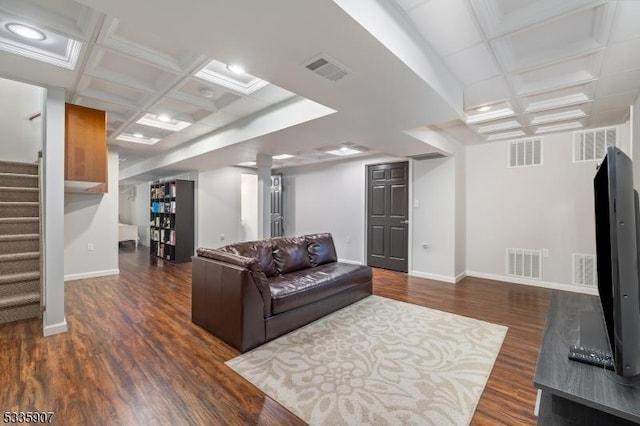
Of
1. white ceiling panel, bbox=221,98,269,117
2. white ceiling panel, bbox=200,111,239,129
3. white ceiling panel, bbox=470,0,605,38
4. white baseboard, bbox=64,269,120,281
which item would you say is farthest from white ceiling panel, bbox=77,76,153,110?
white baseboard, bbox=64,269,120,281

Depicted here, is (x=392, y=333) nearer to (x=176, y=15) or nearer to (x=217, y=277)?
(x=217, y=277)

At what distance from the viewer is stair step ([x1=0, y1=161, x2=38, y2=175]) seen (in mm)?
3643

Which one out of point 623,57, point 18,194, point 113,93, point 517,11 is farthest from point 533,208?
point 18,194

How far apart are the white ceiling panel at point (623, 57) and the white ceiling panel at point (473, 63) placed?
0.75 meters

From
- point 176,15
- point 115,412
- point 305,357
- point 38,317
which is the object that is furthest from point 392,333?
point 38,317

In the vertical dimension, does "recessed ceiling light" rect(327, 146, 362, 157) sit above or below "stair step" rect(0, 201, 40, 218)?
above

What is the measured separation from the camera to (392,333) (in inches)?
113

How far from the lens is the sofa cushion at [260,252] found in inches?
129

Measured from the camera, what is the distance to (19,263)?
10.7 feet

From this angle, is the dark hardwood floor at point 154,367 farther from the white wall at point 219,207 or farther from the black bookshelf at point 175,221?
the white wall at point 219,207

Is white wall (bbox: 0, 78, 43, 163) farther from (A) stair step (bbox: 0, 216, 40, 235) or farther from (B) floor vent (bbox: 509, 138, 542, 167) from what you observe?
(B) floor vent (bbox: 509, 138, 542, 167)

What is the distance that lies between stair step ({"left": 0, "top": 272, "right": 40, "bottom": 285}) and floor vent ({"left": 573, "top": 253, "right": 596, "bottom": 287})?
7.14 metres

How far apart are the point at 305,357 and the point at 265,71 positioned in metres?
2.26

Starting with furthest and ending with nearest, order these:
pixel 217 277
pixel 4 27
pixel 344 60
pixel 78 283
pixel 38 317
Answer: pixel 78 283 → pixel 38 317 → pixel 217 277 → pixel 4 27 → pixel 344 60
